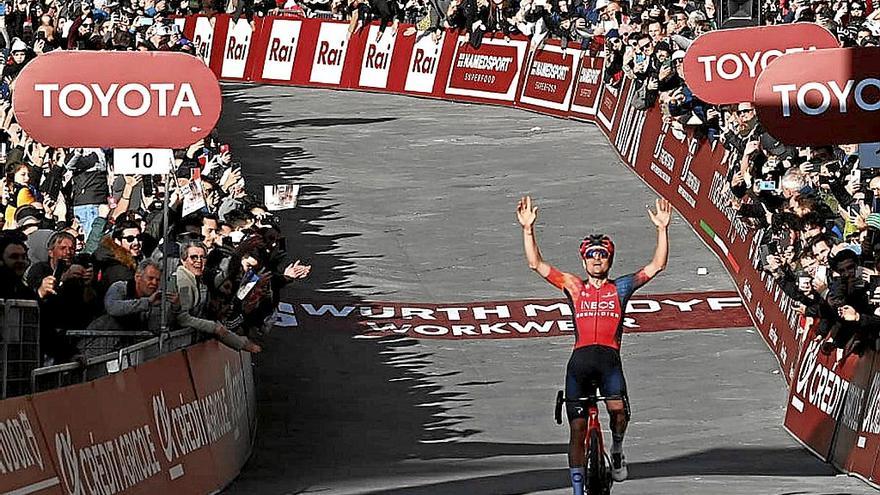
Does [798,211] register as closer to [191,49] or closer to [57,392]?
[57,392]

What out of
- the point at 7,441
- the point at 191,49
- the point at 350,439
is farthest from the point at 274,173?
the point at 7,441

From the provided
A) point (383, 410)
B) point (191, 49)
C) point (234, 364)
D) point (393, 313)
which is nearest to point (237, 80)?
point (191, 49)

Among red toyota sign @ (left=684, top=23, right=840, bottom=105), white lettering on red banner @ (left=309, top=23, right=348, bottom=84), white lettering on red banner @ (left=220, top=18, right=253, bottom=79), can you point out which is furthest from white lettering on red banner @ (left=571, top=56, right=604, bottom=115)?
red toyota sign @ (left=684, top=23, right=840, bottom=105)

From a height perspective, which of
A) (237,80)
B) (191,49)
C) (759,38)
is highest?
(759,38)

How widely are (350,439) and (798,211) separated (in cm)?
478

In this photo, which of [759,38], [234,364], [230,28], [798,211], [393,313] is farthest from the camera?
[230,28]

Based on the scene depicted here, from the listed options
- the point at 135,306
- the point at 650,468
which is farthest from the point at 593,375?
the point at 650,468

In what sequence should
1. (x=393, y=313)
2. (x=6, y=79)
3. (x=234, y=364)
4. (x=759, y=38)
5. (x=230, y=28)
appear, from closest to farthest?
(x=234, y=364) < (x=759, y=38) < (x=393, y=313) < (x=6, y=79) < (x=230, y=28)

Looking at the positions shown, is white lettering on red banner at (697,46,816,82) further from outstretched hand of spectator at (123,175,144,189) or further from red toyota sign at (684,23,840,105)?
outstretched hand of spectator at (123,175,144,189)

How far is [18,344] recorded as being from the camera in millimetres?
11836

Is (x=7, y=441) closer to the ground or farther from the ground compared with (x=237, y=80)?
farther from the ground

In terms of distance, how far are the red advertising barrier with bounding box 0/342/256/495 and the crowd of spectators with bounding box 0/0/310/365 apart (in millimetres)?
439

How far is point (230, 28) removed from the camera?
135 ft

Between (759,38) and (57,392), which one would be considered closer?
(57,392)
